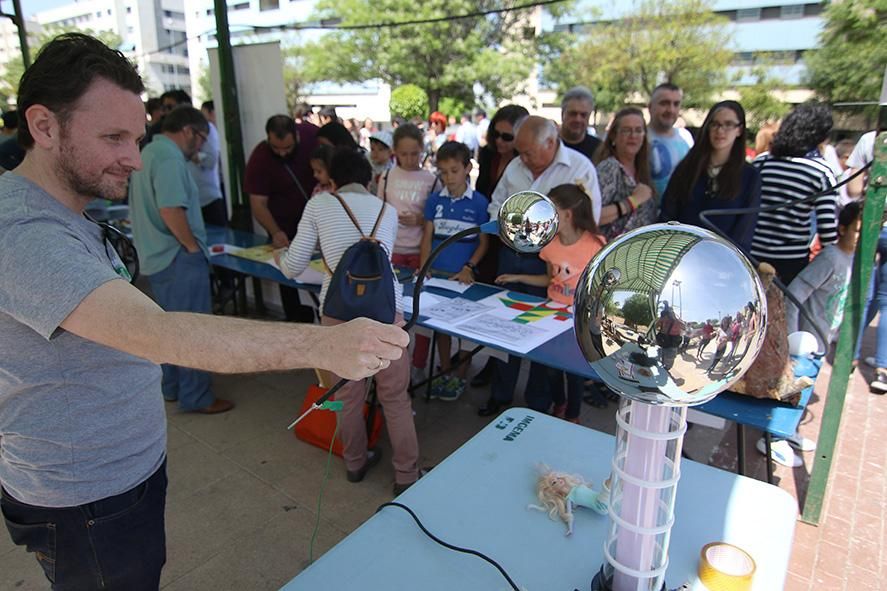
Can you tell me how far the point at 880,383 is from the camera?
142 inches

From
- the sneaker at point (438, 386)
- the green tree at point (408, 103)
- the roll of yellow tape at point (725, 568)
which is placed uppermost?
the green tree at point (408, 103)

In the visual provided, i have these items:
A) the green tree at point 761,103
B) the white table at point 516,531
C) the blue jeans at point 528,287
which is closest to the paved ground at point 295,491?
the blue jeans at point 528,287

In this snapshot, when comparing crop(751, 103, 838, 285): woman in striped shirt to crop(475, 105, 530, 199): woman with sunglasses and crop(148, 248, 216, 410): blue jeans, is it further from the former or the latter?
crop(148, 248, 216, 410): blue jeans

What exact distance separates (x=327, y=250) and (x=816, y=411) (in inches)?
120

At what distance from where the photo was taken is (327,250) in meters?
2.49

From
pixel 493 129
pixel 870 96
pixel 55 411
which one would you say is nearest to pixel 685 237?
pixel 55 411

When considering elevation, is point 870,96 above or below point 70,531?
above

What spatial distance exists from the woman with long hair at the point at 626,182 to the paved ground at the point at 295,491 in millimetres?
1160

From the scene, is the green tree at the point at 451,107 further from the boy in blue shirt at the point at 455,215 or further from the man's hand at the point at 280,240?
the boy in blue shirt at the point at 455,215

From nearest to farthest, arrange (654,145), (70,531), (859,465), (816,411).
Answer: (70,531), (859,465), (816,411), (654,145)

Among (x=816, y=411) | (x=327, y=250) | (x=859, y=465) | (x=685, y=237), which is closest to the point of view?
(x=685, y=237)

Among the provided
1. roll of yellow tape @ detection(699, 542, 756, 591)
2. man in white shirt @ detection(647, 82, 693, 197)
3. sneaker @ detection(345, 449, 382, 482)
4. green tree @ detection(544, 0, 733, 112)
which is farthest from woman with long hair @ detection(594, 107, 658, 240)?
green tree @ detection(544, 0, 733, 112)

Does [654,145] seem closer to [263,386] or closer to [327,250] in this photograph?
[327,250]

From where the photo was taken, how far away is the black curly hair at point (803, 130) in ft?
9.75
